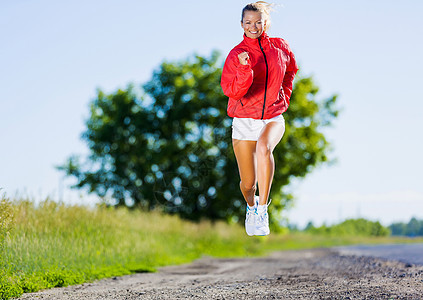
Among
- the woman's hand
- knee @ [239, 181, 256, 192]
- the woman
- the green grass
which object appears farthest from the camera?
the green grass

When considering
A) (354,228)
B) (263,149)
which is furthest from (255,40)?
(354,228)

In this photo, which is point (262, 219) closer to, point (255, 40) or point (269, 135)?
point (269, 135)

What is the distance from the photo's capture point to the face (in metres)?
4.64

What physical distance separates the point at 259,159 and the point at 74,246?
7.50 meters

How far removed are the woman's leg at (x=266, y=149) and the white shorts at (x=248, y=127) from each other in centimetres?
5

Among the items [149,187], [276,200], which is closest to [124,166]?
[149,187]

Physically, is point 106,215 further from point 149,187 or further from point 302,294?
point 149,187

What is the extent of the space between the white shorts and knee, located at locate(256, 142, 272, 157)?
0.44 ft

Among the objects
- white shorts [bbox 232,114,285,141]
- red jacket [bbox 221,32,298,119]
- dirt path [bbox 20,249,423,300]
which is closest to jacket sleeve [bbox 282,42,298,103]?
red jacket [bbox 221,32,298,119]

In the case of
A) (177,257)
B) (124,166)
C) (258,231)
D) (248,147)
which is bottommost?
(177,257)

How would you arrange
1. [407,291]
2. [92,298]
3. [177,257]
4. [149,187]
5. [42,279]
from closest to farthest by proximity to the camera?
[407,291] → [92,298] → [42,279] → [177,257] → [149,187]

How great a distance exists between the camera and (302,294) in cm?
680

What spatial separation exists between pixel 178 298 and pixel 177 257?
9915 mm

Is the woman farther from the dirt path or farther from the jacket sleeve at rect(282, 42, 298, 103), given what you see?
the dirt path
